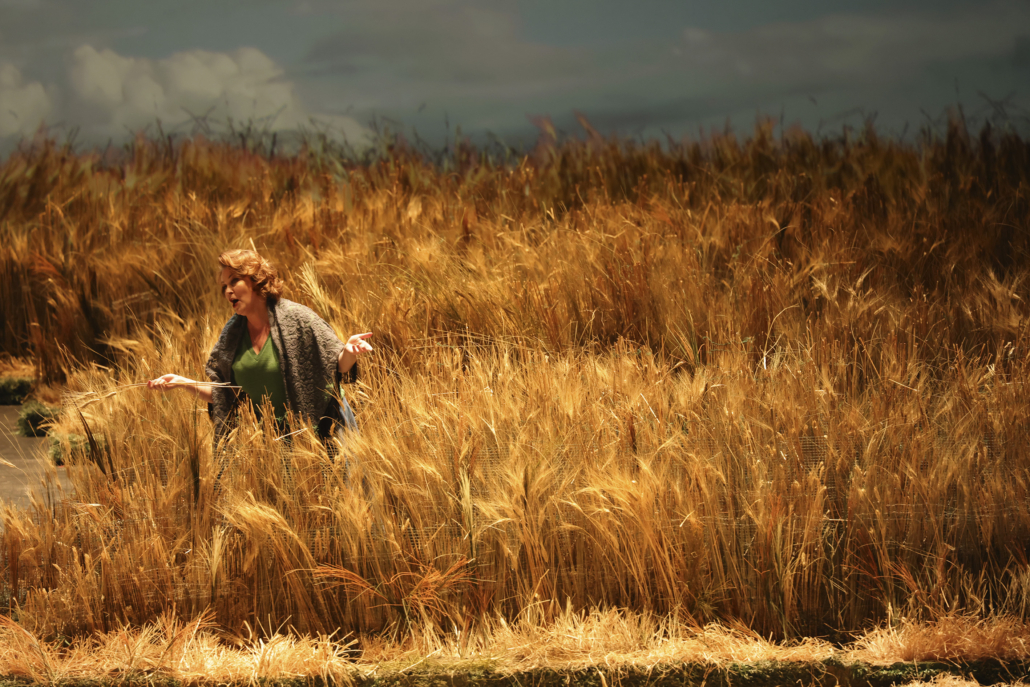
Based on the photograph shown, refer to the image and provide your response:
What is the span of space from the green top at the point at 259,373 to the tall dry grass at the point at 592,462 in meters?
0.25

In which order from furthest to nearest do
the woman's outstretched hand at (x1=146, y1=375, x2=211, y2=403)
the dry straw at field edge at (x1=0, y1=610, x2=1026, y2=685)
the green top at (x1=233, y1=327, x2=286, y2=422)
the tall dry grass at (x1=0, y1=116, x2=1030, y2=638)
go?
the green top at (x1=233, y1=327, x2=286, y2=422)
the woman's outstretched hand at (x1=146, y1=375, x2=211, y2=403)
the tall dry grass at (x1=0, y1=116, x2=1030, y2=638)
the dry straw at field edge at (x1=0, y1=610, x2=1026, y2=685)

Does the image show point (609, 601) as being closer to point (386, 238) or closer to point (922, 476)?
point (922, 476)

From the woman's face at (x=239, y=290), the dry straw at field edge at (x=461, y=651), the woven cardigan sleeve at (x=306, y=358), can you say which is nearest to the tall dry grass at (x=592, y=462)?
the dry straw at field edge at (x=461, y=651)

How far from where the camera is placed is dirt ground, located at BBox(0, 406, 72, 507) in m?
3.45

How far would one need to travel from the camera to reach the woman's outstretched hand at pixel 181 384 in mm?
3082

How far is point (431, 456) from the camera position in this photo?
298 cm

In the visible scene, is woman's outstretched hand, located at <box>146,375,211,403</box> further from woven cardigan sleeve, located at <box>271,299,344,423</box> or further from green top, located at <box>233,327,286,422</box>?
woven cardigan sleeve, located at <box>271,299,344,423</box>

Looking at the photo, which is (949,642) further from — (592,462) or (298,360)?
(298,360)

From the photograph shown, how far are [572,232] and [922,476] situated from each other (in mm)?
3167

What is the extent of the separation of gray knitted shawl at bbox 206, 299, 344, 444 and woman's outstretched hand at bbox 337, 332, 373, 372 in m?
0.08

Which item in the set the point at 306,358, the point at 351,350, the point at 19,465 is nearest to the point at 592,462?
the point at 351,350

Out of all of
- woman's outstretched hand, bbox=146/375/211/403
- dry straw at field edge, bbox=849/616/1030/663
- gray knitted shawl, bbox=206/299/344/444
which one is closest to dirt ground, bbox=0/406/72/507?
woman's outstretched hand, bbox=146/375/211/403

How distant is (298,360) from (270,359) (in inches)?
4.8

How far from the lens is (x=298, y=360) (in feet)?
11.0
